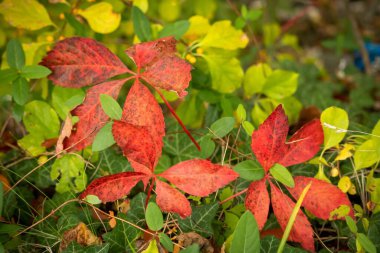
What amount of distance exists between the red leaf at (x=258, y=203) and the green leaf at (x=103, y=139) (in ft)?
1.15

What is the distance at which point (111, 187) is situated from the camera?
0.90 m

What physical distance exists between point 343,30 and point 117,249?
8.37ft

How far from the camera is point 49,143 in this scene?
115 centimetres

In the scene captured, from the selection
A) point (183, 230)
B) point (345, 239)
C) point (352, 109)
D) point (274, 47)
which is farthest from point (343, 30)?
point (183, 230)

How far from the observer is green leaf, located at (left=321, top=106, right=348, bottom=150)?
1.02 metres

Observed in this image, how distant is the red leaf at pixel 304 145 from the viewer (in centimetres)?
97

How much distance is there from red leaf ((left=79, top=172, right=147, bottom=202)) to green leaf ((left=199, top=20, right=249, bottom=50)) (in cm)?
53

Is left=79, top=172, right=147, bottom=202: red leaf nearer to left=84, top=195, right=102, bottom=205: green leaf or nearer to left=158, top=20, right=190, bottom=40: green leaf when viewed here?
left=84, top=195, right=102, bottom=205: green leaf

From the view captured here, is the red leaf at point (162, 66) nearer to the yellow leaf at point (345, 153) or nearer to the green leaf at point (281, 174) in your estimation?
the green leaf at point (281, 174)

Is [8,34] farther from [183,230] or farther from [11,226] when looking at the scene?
[183,230]

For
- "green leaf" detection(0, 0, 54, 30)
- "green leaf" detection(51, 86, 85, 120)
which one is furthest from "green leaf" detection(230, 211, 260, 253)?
"green leaf" detection(0, 0, 54, 30)

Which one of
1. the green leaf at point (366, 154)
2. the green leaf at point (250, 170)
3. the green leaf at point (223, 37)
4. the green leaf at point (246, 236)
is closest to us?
the green leaf at point (246, 236)

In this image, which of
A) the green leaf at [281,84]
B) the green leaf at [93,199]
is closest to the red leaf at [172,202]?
the green leaf at [93,199]

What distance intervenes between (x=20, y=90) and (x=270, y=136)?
2.29ft
